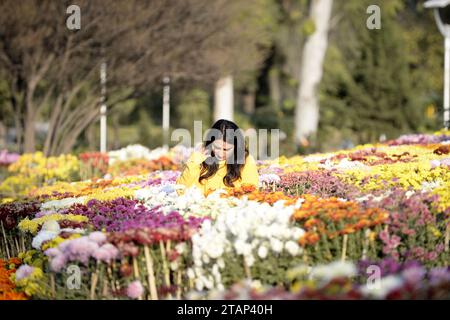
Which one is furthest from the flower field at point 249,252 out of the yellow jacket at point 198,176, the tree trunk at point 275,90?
the tree trunk at point 275,90

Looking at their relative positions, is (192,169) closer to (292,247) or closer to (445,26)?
(292,247)

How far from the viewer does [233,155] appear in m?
8.21

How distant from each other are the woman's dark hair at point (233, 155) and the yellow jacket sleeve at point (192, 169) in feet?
0.17

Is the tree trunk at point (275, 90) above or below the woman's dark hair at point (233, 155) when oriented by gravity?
above

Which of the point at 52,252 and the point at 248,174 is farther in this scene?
the point at 248,174

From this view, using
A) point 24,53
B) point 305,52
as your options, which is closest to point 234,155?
point 24,53

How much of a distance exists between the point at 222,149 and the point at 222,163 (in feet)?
0.96

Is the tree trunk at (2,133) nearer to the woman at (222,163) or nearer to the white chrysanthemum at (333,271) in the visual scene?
the woman at (222,163)

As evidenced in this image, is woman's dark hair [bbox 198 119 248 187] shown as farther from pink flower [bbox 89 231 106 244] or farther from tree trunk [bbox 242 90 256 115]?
tree trunk [bbox 242 90 256 115]

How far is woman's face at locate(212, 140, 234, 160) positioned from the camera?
8.11m

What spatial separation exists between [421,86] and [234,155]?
24.2 meters

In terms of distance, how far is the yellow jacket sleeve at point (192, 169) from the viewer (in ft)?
27.6

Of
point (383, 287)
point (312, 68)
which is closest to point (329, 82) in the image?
point (312, 68)
